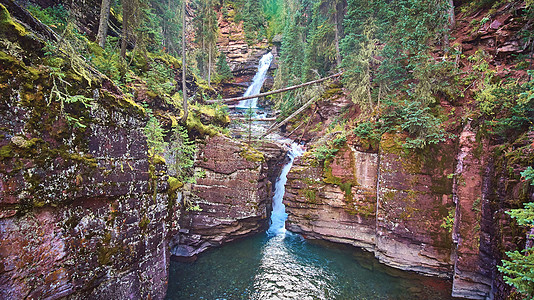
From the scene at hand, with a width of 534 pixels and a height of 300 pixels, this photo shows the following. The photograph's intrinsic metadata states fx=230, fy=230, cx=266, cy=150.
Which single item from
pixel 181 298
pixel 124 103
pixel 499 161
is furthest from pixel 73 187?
pixel 499 161

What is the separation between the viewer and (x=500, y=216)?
8.05 meters

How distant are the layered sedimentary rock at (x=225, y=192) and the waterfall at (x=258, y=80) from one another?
1839 centimetres

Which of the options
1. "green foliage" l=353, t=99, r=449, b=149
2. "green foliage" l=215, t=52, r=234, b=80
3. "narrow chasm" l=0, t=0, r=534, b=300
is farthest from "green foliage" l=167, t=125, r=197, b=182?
"green foliage" l=215, t=52, r=234, b=80

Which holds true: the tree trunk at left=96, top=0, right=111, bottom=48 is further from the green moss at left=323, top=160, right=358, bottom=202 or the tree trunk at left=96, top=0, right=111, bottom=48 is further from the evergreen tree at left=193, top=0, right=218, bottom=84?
the green moss at left=323, top=160, right=358, bottom=202

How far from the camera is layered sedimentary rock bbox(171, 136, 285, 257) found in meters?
13.5

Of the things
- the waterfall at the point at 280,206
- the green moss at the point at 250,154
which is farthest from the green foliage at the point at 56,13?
the waterfall at the point at 280,206

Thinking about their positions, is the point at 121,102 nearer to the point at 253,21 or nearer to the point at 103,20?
the point at 103,20

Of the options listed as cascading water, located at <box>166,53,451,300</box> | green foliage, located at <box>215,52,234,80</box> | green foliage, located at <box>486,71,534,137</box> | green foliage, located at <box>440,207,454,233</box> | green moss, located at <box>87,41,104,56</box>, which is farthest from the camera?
green foliage, located at <box>215,52,234,80</box>

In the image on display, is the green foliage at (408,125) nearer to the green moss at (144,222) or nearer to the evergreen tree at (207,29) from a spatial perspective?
the green moss at (144,222)

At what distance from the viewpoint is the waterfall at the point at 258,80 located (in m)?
32.8

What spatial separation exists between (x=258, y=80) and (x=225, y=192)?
25932 millimetres

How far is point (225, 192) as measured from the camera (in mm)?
13805

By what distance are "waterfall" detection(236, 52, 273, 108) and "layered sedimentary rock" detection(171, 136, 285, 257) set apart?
1839 centimetres

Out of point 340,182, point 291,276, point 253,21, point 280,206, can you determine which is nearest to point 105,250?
point 291,276
